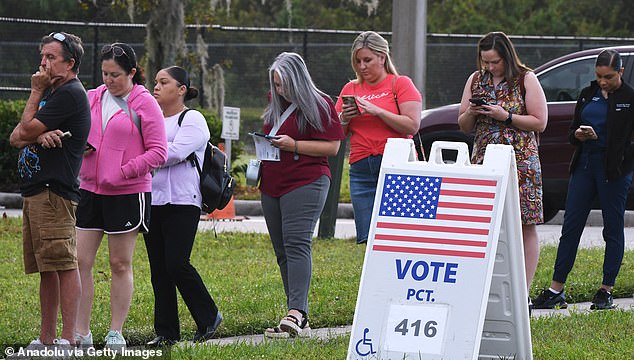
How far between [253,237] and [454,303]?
7.13 metres

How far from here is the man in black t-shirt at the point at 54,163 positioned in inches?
258

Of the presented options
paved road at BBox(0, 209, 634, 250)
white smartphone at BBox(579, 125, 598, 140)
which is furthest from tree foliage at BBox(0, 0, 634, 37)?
white smartphone at BBox(579, 125, 598, 140)

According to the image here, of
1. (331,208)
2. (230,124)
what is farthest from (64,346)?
(230,124)

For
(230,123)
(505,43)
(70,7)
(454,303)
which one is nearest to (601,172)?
(505,43)

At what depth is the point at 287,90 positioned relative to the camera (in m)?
7.58

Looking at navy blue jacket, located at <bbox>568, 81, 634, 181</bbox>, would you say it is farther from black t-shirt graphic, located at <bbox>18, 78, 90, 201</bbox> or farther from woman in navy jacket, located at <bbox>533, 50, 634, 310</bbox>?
black t-shirt graphic, located at <bbox>18, 78, 90, 201</bbox>

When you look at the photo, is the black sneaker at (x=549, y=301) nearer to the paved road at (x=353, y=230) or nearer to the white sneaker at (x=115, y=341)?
the paved road at (x=353, y=230)

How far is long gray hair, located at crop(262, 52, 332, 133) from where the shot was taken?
24.9 feet

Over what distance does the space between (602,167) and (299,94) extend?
2.36 meters

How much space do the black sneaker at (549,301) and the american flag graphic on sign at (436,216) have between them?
9.68 feet

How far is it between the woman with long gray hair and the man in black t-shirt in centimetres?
141

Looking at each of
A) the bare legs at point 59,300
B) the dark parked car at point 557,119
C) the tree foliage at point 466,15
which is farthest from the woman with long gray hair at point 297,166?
the tree foliage at point 466,15

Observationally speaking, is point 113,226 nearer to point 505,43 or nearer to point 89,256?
point 89,256

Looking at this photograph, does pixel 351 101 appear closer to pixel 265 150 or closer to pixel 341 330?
pixel 265 150
